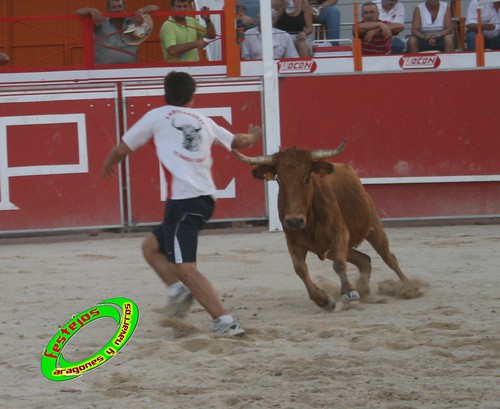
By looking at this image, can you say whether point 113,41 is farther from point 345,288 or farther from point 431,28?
point 345,288

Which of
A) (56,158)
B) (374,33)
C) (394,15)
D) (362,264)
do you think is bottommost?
(362,264)

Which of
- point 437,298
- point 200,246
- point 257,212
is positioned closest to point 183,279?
point 437,298

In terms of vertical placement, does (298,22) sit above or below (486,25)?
above

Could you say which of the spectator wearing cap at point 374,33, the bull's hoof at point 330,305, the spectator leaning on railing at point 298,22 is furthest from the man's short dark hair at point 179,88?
the spectator wearing cap at point 374,33

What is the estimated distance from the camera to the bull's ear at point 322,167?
7.65 metres

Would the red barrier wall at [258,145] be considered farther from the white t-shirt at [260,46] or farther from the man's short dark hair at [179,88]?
the man's short dark hair at [179,88]

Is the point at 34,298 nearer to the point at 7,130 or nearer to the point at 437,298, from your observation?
the point at 437,298

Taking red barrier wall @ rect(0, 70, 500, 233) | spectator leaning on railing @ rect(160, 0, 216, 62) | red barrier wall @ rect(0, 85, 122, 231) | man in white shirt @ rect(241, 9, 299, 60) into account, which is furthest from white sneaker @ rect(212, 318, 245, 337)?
man in white shirt @ rect(241, 9, 299, 60)

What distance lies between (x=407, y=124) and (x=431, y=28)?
5.41ft

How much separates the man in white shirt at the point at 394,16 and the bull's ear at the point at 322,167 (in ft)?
21.9

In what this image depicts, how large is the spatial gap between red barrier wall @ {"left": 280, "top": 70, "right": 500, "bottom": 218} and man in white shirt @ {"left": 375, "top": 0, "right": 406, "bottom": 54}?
4.38ft

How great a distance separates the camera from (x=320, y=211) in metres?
7.87

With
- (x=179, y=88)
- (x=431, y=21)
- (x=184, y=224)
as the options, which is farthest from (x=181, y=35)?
(x=184, y=224)

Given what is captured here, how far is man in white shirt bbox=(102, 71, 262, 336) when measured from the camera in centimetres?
660
